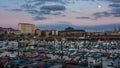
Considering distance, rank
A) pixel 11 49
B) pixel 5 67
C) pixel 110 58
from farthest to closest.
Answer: pixel 11 49
pixel 110 58
pixel 5 67

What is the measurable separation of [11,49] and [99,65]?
32.8 metres

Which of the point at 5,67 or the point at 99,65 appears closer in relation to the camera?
the point at 5,67

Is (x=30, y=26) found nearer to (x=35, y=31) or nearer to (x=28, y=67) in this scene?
(x=35, y=31)

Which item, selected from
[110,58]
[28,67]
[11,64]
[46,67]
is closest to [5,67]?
[11,64]

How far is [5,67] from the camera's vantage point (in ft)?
83.8

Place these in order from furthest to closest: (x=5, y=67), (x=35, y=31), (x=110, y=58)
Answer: (x=35, y=31), (x=110, y=58), (x=5, y=67)

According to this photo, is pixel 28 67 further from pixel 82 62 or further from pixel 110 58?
pixel 110 58

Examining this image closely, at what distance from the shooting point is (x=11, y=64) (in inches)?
1046

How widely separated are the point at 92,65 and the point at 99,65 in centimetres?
94

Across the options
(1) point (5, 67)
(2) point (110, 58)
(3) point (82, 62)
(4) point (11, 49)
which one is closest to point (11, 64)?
(1) point (5, 67)

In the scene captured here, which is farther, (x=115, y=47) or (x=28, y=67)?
(x=115, y=47)

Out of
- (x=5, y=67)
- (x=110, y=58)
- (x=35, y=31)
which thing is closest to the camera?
(x=5, y=67)

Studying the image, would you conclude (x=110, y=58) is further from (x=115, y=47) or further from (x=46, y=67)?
(x=115, y=47)

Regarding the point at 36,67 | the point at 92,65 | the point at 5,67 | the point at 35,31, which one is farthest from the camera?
the point at 35,31
